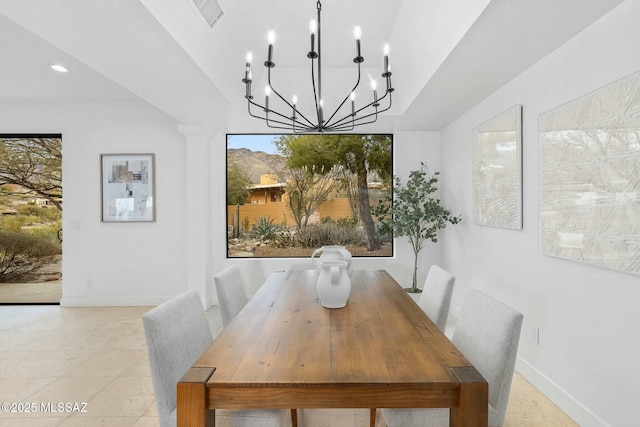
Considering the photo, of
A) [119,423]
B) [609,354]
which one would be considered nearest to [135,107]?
[119,423]

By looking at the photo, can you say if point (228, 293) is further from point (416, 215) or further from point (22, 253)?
point (22, 253)

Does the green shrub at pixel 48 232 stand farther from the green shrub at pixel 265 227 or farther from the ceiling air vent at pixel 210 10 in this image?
the ceiling air vent at pixel 210 10

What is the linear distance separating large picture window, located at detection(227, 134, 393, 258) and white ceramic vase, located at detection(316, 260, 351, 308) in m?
2.62

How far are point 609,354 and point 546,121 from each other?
143 cm

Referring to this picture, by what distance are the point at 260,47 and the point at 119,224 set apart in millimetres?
2932

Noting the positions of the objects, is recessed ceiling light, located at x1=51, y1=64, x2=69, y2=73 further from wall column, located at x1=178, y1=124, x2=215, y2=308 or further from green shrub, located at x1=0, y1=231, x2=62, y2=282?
green shrub, located at x1=0, y1=231, x2=62, y2=282

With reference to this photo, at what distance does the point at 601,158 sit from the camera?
1782 mm

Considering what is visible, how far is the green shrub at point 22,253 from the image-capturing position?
4469 millimetres

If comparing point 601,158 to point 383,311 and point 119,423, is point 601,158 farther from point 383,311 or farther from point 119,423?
point 119,423

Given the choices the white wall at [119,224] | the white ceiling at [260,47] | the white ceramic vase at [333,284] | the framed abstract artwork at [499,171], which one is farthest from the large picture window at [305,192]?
the white ceramic vase at [333,284]

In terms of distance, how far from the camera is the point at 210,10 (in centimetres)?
223

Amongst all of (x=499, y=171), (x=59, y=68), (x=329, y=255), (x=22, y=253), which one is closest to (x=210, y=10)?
(x=329, y=255)

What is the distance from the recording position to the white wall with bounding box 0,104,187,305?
433 cm

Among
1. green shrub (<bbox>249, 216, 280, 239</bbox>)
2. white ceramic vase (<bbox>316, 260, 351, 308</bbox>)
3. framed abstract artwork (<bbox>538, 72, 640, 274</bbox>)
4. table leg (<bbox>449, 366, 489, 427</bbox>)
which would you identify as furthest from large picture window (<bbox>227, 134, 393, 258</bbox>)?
table leg (<bbox>449, 366, 489, 427</bbox>)
